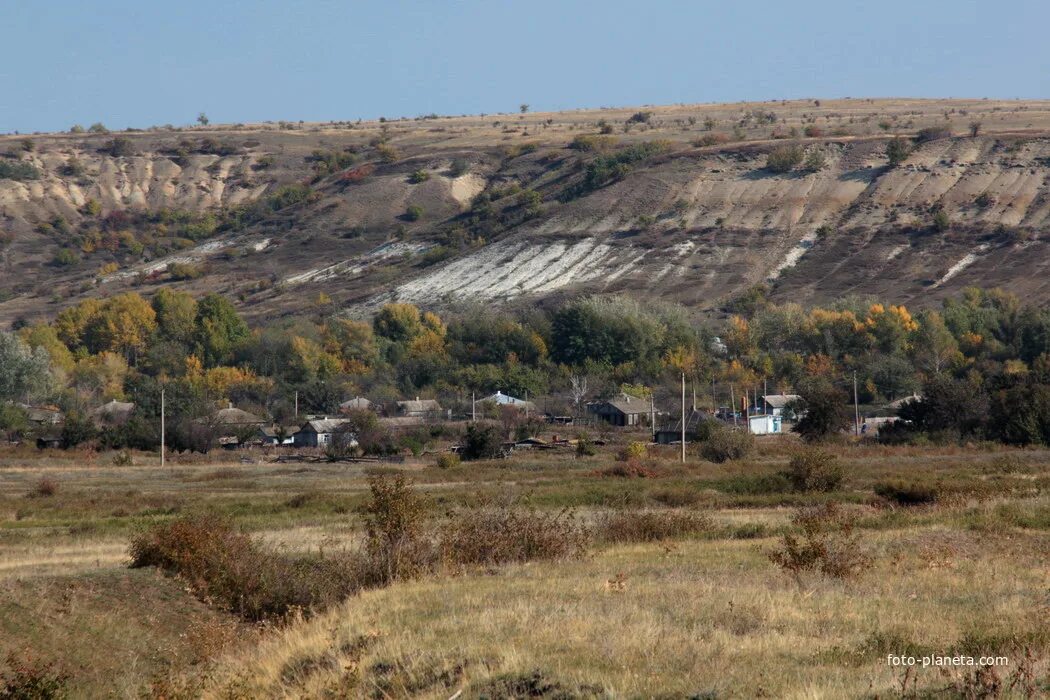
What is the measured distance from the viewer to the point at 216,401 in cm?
9831

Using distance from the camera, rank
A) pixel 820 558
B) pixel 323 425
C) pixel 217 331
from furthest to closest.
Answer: pixel 217 331, pixel 323 425, pixel 820 558

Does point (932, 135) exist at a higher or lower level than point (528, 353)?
higher

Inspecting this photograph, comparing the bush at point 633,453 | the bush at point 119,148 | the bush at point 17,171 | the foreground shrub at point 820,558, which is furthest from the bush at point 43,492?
the bush at point 119,148

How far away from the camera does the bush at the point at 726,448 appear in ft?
183

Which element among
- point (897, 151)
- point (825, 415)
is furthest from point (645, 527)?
point (897, 151)

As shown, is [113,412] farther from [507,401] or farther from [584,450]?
[584,450]

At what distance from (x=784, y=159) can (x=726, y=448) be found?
8499 centimetres

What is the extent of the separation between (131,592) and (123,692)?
4.25 m

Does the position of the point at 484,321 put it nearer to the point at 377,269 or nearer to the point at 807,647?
the point at 377,269

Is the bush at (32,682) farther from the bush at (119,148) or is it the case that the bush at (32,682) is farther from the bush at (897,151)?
the bush at (119,148)

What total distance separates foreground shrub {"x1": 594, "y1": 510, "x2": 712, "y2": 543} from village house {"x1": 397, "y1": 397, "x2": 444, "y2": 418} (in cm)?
6501

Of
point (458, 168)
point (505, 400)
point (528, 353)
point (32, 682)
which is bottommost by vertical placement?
point (505, 400)

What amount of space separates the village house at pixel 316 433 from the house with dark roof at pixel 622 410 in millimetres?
17585

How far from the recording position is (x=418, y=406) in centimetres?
9231
